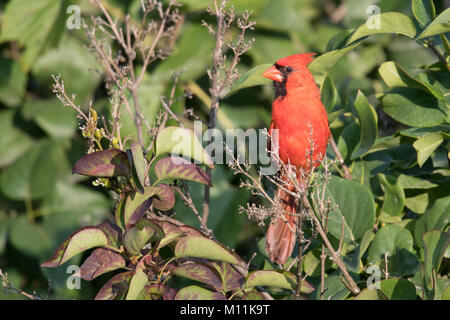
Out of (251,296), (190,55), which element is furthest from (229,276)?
(190,55)

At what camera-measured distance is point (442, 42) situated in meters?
1.63

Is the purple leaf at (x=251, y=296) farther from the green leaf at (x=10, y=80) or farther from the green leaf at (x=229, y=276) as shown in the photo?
the green leaf at (x=10, y=80)

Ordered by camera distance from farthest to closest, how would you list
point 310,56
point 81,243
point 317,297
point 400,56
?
point 400,56 → point 310,56 → point 317,297 → point 81,243

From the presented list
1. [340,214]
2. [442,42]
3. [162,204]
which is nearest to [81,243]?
[162,204]

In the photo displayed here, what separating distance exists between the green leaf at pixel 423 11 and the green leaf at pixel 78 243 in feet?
3.26

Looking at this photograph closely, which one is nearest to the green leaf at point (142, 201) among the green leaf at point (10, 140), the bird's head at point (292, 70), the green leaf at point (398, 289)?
the green leaf at point (398, 289)

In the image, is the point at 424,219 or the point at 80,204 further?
the point at 80,204

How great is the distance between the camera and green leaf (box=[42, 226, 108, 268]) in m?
1.33

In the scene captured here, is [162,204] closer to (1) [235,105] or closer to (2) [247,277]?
(2) [247,277]

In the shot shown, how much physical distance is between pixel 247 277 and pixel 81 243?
1.26 ft

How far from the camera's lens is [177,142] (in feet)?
4.62

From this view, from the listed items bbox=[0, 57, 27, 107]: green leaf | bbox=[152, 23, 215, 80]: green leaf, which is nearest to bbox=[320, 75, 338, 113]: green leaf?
bbox=[152, 23, 215, 80]: green leaf

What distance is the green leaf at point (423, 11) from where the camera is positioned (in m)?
1.62

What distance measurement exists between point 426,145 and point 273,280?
0.53 meters
